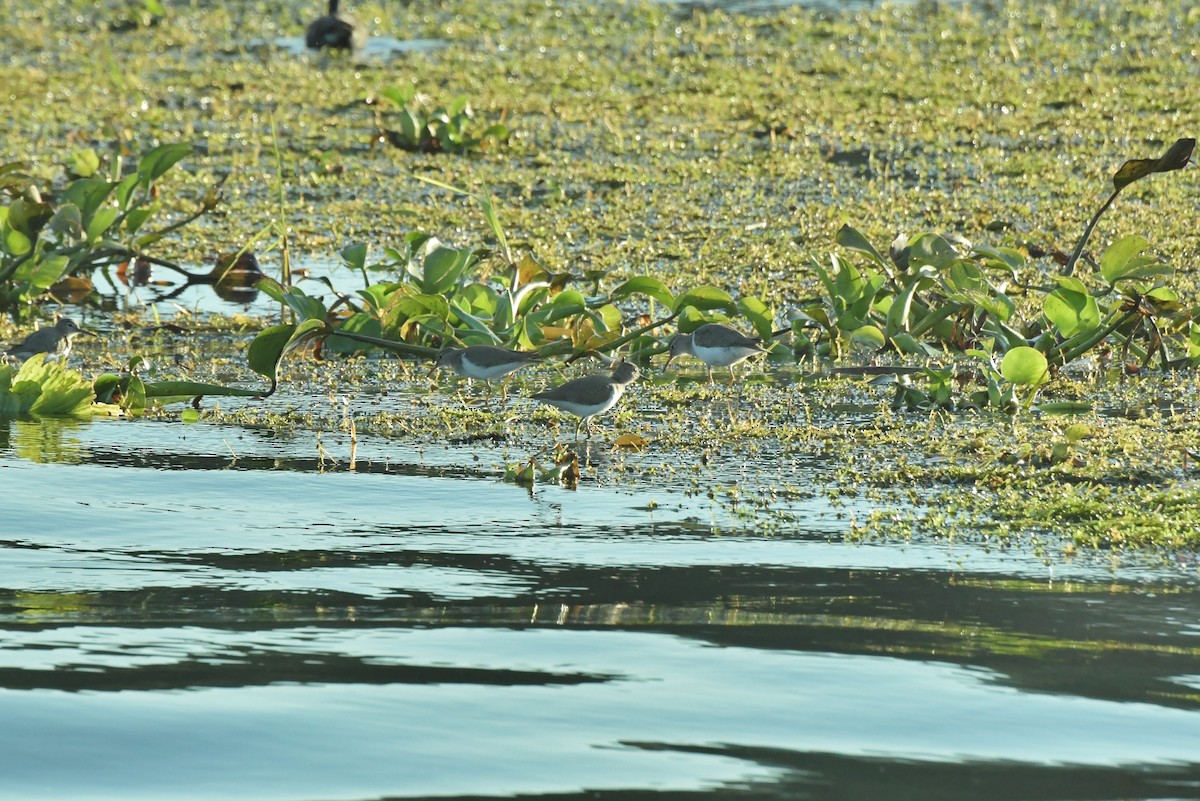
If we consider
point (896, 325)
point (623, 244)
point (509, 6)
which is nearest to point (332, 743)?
point (896, 325)

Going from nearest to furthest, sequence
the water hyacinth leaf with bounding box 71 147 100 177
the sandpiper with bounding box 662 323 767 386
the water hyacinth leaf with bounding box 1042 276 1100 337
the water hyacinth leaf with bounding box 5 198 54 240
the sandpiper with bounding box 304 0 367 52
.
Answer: the sandpiper with bounding box 662 323 767 386
the water hyacinth leaf with bounding box 1042 276 1100 337
the water hyacinth leaf with bounding box 5 198 54 240
the water hyacinth leaf with bounding box 71 147 100 177
the sandpiper with bounding box 304 0 367 52

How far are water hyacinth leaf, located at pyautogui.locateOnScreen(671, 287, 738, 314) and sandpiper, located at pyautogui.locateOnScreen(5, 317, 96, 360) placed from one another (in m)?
1.54

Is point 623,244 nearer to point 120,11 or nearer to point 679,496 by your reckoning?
point 679,496

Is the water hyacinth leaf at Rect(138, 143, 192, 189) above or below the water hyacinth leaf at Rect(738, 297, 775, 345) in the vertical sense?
above

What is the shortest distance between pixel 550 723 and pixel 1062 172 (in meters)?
5.49

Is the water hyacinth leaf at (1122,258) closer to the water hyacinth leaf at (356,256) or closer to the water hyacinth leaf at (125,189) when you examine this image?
the water hyacinth leaf at (356,256)

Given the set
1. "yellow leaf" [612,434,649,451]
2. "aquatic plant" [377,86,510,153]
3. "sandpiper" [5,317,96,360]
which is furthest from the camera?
"aquatic plant" [377,86,510,153]

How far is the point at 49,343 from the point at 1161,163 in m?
2.80

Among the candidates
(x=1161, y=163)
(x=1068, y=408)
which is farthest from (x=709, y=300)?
(x=1161, y=163)

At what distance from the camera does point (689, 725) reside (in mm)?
2025

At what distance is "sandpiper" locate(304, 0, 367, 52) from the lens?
1062 centimetres

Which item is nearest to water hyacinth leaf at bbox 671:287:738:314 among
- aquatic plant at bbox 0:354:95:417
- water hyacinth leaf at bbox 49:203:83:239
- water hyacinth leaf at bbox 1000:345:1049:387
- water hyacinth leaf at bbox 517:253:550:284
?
water hyacinth leaf at bbox 517:253:550:284

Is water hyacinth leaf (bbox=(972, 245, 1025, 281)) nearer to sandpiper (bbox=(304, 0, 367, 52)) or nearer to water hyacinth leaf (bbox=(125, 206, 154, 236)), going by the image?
water hyacinth leaf (bbox=(125, 206, 154, 236))

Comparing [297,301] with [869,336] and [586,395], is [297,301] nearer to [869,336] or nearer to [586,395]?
[586,395]
